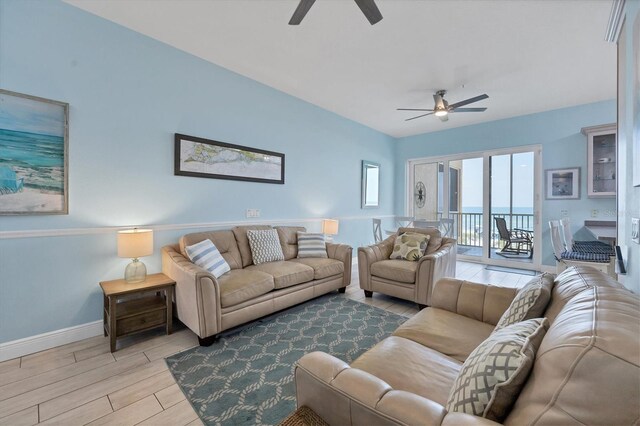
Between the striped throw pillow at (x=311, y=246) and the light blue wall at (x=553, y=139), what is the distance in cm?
406

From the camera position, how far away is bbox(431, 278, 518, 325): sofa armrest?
182 centimetres

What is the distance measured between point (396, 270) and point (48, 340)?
11.3 ft

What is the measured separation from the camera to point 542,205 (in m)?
4.85

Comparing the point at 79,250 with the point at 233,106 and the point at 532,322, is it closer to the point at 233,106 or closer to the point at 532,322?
the point at 233,106

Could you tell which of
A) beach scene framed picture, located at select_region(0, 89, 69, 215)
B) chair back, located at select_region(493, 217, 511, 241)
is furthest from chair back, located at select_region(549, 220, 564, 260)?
beach scene framed picture, located at select_region(0, 89, 69, 215)

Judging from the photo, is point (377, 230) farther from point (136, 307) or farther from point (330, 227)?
point (136, 307)

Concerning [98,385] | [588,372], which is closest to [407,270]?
[588,372]

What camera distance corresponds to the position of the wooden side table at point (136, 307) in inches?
87.3

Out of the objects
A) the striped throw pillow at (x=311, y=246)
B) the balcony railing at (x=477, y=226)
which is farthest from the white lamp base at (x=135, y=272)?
the balcony railing at (x=477, y=226)

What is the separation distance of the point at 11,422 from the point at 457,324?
8.94 feet

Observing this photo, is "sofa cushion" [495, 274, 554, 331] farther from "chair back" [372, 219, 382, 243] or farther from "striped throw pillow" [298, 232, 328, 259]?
"chair back" [372, 219, 382, 243]

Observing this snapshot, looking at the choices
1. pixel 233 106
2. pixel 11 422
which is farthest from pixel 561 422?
pixel 233 106

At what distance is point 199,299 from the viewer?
224 cm

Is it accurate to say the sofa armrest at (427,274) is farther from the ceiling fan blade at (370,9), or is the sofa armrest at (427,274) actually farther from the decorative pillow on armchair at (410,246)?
the ceiling fan blade at (370,9)
